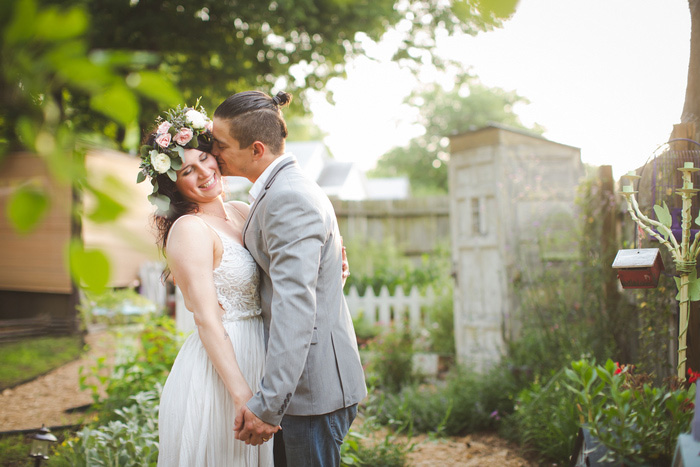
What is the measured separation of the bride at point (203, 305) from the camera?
6.56 ft

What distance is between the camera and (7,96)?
2.18 ft

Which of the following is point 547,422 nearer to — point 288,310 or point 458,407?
point 458,407

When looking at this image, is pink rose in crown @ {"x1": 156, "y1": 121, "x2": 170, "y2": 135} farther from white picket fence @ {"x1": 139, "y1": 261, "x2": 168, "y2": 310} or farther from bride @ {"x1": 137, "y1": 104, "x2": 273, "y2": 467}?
white picket fence @ {"x1": 139, "y1": 261, "x2": 168, "y2": 310}

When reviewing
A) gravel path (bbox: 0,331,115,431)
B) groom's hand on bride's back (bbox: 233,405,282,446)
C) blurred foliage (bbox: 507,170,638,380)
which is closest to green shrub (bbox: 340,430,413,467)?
groom's hand on bride's back (bbox: 233,405,282,446)

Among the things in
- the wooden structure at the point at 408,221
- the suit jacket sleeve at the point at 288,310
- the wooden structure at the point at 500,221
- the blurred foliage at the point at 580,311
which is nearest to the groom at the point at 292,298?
the suit jacket sleeve at the point at 288,310

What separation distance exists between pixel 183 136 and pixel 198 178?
0.59 ft

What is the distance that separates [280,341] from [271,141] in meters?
0.80

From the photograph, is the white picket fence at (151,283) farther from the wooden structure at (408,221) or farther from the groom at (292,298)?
the groom at (292,298)

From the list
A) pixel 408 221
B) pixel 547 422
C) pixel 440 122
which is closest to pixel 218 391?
pixel 547 422

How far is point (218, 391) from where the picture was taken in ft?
6.91

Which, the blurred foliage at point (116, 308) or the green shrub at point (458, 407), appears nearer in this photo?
the green shrub at point (458, 407)

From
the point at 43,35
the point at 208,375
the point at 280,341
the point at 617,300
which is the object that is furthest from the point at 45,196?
the point at 617,300

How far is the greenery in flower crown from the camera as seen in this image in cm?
209

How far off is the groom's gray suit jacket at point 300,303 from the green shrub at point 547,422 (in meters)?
1.78
